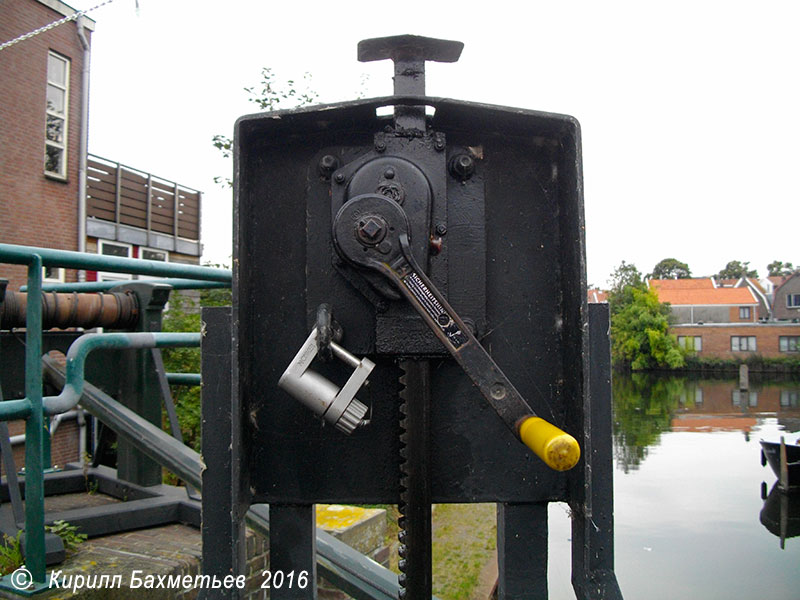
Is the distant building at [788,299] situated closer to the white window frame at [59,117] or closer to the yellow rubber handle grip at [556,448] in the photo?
the white window frame at [59,117]

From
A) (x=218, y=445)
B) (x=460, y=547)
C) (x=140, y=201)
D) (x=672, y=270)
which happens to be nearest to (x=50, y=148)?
(x=140, y=201)

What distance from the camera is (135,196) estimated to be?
49.8ft

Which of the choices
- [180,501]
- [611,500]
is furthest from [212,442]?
[180,501]

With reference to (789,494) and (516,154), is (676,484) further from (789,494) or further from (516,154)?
(516,154)

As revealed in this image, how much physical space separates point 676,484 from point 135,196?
81.5 ft

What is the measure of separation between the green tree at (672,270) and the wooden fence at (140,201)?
6647cm

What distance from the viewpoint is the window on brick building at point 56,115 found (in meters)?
12.1

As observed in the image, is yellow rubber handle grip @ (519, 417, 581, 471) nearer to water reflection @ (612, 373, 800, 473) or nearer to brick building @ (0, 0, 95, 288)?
brick building @ (0, 0, 95, 288)

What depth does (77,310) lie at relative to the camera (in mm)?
3236

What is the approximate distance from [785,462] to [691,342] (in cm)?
3233

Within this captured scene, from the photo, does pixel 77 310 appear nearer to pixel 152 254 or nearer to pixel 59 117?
pixel 59 117

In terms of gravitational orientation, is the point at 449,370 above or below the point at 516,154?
below

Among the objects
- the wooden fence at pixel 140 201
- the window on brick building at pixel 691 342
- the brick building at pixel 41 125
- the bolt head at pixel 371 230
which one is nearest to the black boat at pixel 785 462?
the wooden fence at pixel 140 201

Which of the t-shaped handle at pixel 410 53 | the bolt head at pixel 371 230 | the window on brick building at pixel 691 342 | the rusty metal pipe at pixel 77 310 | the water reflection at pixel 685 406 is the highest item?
the t-shaped handle at pixel 410 53
